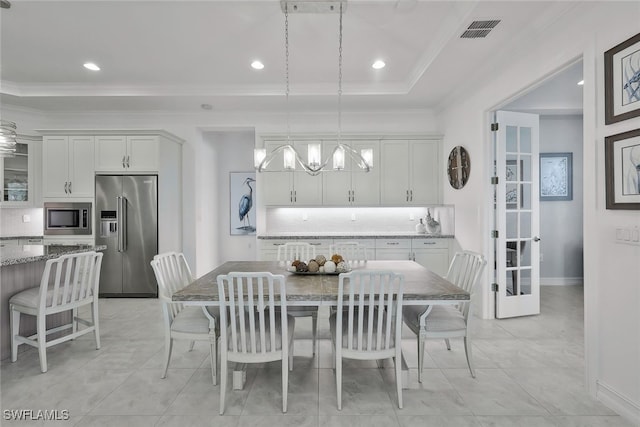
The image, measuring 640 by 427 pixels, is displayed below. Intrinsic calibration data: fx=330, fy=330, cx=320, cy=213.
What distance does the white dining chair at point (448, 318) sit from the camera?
7.98 ft

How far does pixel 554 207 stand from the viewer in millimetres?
5484

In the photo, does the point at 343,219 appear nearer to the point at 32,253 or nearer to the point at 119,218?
the point at 119,218

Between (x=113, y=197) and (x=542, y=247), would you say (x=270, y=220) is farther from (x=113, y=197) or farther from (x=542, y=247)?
(x=542, y=247)

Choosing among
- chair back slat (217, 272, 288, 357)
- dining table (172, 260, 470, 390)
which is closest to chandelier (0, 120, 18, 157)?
dining table (172, 260, 470, 390)

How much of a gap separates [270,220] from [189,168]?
158cm

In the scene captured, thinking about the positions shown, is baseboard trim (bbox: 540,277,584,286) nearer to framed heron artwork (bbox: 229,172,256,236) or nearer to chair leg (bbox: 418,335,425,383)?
chair leg (bbox: 418,335,425,383)

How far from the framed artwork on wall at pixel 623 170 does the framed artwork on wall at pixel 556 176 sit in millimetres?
3835

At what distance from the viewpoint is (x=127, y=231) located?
4.68m

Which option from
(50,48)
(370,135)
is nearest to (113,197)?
(50,48)

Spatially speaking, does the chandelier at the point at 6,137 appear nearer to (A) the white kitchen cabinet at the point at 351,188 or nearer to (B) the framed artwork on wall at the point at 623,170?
(A) the white kitchen cabinet at the point at 351,188

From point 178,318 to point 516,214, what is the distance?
379 cm

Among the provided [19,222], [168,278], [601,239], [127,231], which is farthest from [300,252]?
[19,222]

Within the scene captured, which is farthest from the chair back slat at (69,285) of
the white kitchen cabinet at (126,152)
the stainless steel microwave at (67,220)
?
the white kitchen cabinet at (126,152)

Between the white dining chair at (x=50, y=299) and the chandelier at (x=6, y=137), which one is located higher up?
the chandelier at (x=6, y=137)
